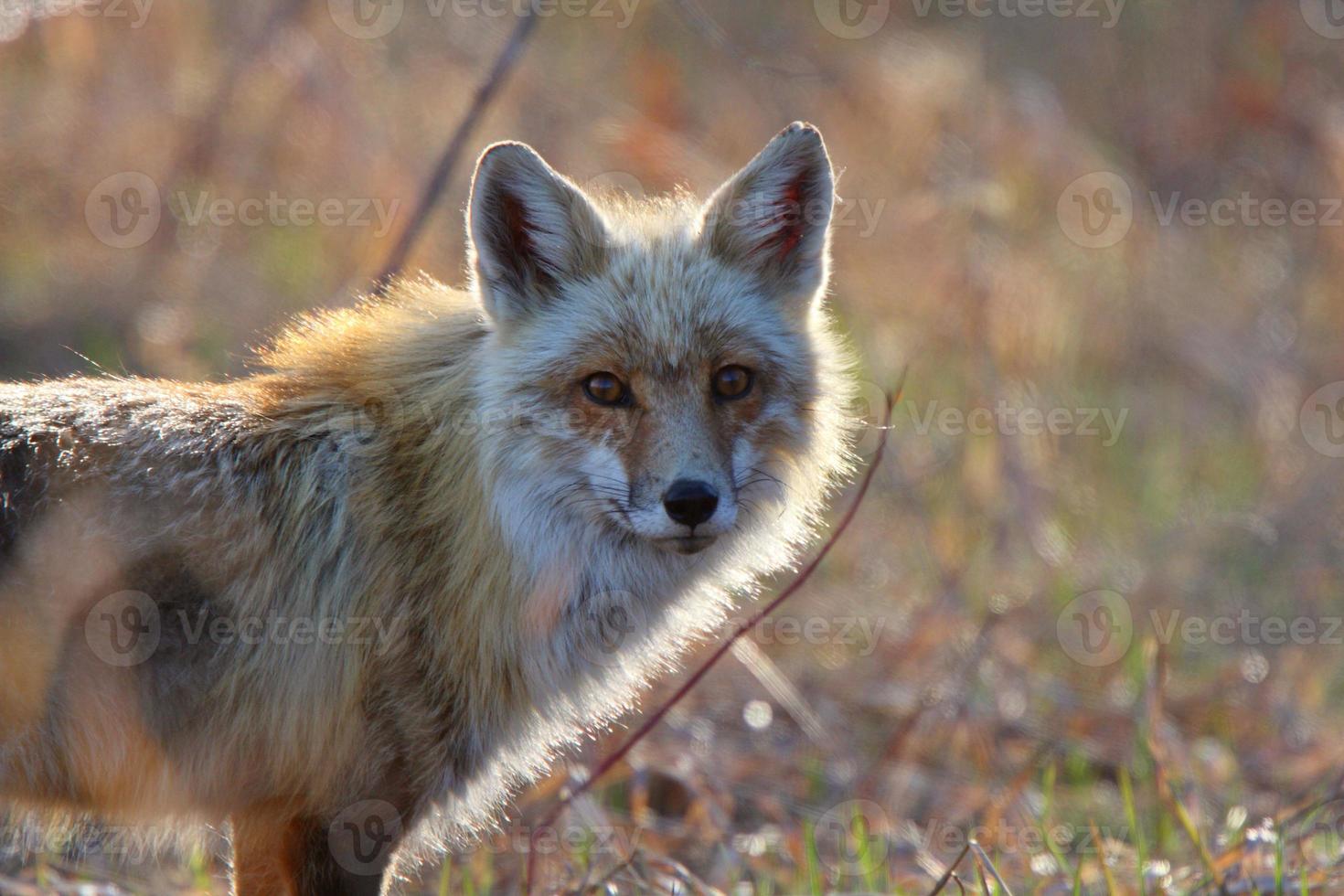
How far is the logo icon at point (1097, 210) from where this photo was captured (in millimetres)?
8812

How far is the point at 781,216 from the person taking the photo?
3.99 m

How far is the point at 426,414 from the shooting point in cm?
361

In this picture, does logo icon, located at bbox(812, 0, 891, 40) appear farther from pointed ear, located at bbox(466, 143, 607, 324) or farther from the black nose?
the black nose

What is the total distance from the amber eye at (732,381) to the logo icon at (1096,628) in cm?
384

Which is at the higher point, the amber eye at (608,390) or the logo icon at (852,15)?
the logo icon at (852,15)

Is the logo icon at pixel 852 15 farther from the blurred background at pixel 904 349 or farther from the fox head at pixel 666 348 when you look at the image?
the fox head at pixel 666 348

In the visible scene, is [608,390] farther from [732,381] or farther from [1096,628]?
[1096,628]

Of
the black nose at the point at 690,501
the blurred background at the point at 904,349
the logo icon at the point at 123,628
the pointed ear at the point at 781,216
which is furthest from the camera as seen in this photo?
the blurred background at the point at 904,349

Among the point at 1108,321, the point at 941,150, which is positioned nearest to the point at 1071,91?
the point at 1108,321

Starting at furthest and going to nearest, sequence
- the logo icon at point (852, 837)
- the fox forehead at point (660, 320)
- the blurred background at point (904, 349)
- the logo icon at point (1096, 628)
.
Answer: the logo icon at point (1096, 628), the blurred background at point (904, 349), the logo icon at point (852, 837), the fox forehead at point (660, 320)

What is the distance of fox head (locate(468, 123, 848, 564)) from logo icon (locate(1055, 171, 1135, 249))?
541cm

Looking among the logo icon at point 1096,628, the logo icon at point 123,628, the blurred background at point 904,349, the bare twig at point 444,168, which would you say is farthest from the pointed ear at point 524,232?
the logo icon at point 1096,628

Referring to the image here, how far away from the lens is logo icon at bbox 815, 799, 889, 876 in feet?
13.6

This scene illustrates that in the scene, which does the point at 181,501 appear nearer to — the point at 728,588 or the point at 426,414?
the point at 426,414
